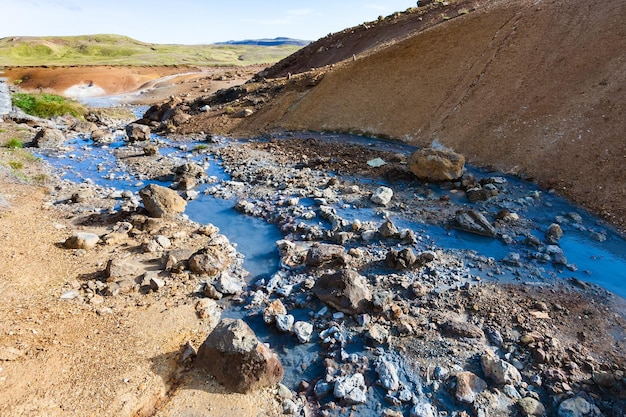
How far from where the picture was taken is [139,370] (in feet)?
22.0

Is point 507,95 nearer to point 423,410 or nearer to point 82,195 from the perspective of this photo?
point 423,410

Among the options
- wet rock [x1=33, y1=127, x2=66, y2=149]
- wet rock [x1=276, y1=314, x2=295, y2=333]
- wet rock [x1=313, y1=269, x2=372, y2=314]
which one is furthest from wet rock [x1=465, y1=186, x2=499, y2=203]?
wet rock [x1=33, y1=127, x2=66, y2=149]

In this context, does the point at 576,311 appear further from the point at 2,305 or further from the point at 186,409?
the point at 2,305

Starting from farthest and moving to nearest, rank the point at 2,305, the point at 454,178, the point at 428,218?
the point at 454,178, the point at 428,218, the point at 2,305

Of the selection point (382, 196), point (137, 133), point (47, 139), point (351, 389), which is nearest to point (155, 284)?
point (351, 389)

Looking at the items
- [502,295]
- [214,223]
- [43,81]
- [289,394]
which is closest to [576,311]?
[502,295]

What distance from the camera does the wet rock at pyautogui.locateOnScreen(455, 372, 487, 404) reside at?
6.32 metres

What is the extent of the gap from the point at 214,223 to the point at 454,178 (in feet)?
30.1

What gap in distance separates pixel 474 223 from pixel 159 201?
10.0m

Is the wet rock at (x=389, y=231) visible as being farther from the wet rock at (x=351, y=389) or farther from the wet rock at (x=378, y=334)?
the wet rock at (x=351, y=389)

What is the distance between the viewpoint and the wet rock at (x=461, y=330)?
7.64 m

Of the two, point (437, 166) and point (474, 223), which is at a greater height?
point (437, 166)

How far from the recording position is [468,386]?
6.45 m

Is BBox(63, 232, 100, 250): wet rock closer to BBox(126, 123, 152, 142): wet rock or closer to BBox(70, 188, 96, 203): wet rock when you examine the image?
BBox(70, 188, 96, 203): wet rock
